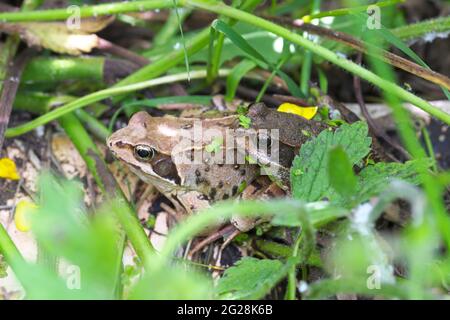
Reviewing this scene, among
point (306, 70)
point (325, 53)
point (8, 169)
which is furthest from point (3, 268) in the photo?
point (306, 70)

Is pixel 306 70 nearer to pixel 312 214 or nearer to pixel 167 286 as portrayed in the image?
pixel 312 214

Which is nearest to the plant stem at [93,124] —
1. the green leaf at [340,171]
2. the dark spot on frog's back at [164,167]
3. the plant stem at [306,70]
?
the dark spot on frog's back at [164,167]

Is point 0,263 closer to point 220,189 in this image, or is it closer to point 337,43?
point 220,189

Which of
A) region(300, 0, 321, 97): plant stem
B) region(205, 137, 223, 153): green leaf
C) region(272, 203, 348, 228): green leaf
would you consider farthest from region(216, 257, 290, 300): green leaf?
region(300, 0, 321, 97): plant stem

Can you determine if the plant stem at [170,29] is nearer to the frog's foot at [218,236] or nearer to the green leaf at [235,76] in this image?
the green leaf at [235,76]

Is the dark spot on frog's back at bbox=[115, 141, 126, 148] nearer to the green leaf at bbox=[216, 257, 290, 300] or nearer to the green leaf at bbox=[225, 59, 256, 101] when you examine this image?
the green leaf at bbox=[225, 59, 256, 101]

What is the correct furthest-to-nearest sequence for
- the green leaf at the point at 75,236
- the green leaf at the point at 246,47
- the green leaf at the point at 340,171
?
the green leaf at the point at 246,47 → the green leaf at the point at 340,171 → the green leaf at the point at 75,236
